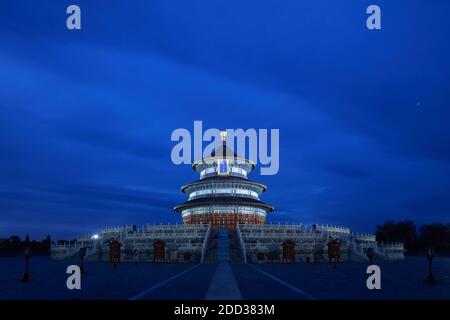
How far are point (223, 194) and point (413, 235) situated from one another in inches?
2426

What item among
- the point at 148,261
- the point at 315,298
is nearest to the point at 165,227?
the point at 148,261

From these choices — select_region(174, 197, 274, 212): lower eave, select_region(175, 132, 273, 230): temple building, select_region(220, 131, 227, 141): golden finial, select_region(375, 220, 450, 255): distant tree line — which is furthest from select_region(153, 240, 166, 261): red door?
select_region(375, 220, 450, 255): distant tree line

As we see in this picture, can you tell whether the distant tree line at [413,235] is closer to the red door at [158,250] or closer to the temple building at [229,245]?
the temple building at [229,245]

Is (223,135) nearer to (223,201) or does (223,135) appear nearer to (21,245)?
(223,201)

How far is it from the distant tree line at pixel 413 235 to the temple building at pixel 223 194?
1550 inches

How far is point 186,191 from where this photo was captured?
308 ft

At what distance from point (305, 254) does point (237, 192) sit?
3796 cm

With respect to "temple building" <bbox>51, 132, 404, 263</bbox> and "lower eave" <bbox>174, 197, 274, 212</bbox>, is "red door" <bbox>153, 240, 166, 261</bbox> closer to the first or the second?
"temple building" <bbox>51, 132, 404, 263</bbox>

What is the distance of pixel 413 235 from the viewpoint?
120 metres

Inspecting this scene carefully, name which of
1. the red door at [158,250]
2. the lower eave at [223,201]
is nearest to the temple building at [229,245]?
the red door at [158,250]

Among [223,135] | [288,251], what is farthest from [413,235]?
[288,251]

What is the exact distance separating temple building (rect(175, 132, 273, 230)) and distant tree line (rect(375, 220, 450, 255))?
129 ft

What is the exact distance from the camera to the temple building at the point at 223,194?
81438 mm

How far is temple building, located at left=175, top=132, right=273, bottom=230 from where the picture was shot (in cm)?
8144
